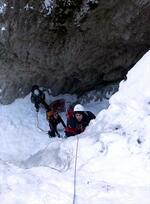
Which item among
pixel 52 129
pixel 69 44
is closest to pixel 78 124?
pixel 52 129

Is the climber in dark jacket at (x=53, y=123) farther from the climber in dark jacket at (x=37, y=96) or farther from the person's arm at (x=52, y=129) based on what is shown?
the climber in dark jacket at (x=37, y=96)

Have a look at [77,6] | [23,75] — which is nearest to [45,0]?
[77,6]

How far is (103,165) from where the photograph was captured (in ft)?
23.3

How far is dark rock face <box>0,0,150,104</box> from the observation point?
1284 cm

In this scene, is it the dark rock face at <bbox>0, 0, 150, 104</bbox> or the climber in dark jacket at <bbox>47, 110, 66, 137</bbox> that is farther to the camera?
the climber in dark jacket at <bbox>47, 110, 66, 137</bbox>

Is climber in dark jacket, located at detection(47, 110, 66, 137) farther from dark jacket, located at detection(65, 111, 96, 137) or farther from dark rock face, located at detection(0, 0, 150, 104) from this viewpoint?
dark rock face, located at detection(0, 0, 150, 104)

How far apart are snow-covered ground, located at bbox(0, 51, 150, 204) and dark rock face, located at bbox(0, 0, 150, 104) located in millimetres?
4202

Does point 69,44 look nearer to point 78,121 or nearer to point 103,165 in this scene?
point 78,121

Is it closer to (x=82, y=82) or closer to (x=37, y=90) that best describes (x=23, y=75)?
(x=37, y=90)

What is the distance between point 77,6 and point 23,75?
150 inches

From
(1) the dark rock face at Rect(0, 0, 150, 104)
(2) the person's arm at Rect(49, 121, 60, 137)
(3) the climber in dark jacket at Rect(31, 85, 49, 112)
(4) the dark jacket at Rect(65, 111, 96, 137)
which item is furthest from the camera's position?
(3) the climber in dark jacket at Rect(31, 85, 49, 112)

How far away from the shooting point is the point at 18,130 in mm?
13992

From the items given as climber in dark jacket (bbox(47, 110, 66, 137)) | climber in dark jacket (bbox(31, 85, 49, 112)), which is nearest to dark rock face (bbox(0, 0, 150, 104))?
climber in dark jacket (bbox(31, 85, 49, 112))

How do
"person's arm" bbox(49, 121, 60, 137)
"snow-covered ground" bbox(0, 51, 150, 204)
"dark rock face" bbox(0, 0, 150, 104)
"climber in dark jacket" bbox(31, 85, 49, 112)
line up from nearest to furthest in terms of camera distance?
"snow-covered ground" bbox(0, 51, 150, 204) → "dark rock face" bbox(0, 0, 150, 104) → "person's arm" bbox(49, 121, 60, 137) → "climber in dark jacket" bbox(31, 85, 49, 112)
